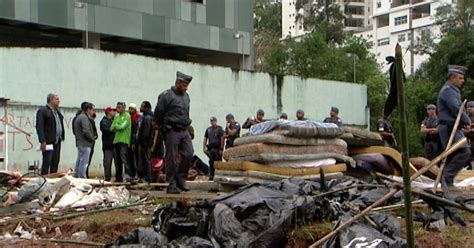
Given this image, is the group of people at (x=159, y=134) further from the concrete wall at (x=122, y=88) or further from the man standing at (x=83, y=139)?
the concrete wall at (x=122, y=88)

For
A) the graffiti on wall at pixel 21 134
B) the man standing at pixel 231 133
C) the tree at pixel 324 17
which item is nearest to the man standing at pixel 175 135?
the man standing at pixel 231 133

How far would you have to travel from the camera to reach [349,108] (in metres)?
28.2

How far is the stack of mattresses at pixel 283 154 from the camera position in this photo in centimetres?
910

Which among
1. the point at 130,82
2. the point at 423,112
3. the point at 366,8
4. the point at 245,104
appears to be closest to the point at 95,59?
the point at 130,82

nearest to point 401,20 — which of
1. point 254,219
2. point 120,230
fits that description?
point 120,230

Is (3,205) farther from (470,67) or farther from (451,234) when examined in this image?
(470,67)

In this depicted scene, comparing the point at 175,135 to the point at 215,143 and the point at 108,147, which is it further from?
the point at 215,143

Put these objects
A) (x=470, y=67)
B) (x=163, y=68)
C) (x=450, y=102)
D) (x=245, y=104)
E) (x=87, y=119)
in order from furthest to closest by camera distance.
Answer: (x=470, y=67) < (x=245, y=104) < (x=163, y=68) < (x=87, y=119) < (x=450, y=102)

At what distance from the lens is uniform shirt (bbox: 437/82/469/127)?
8891mm

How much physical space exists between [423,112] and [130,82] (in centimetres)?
2181

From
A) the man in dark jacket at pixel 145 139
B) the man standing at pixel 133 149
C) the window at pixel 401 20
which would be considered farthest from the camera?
the window at pixel 401 20

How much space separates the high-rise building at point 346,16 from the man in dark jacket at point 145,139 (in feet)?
168

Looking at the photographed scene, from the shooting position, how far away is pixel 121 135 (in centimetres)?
1375

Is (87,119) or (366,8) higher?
(366,8)
